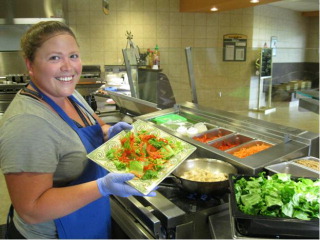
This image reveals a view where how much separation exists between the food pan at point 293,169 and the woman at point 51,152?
69 cm

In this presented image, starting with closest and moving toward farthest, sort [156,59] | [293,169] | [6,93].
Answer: [293,169] < [156,59] < [6,93]

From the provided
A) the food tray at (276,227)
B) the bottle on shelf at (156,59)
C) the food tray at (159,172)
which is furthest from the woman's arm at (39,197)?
the bottle on shelf at (156,59)

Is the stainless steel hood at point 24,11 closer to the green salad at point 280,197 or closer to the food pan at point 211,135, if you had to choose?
the food pan at point 211,135

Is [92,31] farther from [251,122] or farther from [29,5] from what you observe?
[251,122]

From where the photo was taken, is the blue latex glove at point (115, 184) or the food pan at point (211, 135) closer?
the blue latex glove at point (115, 184)

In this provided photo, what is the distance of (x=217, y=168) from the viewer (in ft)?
5.24

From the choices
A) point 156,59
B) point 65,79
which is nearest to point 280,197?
point 65,79

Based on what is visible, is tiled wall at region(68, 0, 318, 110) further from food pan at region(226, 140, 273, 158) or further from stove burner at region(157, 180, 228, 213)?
stove burner at region(157, 180, 228, 213)

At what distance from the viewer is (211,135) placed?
6.93ft

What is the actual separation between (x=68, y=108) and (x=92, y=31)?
15.7 feet

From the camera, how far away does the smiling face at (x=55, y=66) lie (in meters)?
1.21

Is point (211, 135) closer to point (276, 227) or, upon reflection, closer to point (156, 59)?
point (276, 227)

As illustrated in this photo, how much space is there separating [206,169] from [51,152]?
0.88m

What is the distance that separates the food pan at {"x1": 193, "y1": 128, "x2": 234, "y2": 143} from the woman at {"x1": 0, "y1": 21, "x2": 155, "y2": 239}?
0.83m
